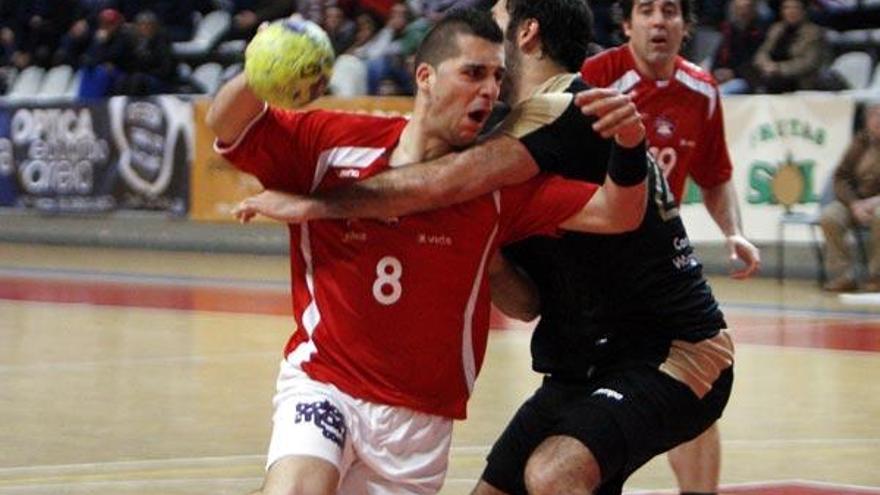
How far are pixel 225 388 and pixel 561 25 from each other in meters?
5.25

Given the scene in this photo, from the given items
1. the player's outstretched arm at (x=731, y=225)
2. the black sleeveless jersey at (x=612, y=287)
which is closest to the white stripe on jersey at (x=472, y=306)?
the black sleeveless jersey at (x=612, y=287)

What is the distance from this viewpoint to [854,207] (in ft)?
50.2

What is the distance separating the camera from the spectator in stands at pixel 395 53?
A: 61.2 ft

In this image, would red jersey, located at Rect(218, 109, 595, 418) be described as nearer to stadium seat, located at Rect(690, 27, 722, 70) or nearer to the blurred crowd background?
the blurred crowd background

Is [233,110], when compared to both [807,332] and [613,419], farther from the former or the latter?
[807,332]

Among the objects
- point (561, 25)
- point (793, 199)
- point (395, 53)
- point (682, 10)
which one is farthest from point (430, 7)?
point (561, 25)

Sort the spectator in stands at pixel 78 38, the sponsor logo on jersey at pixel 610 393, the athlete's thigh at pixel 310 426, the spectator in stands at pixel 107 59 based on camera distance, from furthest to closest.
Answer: the spectator in stands at pixel 78 38
the spectator in stands at pixel 107 59
the sponsor logo on jersey at pixel 610 393
the athlete's thigh at pixel 310 426

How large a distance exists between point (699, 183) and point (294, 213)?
8.60ft

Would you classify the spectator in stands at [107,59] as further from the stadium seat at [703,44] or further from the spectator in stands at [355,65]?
the stadium seat at [703,44]

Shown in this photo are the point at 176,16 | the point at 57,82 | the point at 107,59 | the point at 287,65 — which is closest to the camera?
the point at 287,65

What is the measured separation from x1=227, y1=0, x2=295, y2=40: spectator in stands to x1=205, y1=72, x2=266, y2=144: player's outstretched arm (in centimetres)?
1632

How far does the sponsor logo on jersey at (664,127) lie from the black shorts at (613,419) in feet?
5.57

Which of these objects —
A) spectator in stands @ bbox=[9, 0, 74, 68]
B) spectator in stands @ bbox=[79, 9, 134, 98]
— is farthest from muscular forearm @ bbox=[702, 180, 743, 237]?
spectator in stands @ bbox=[9, 0, 74, 68]

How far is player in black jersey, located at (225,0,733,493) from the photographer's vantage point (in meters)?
5.21
